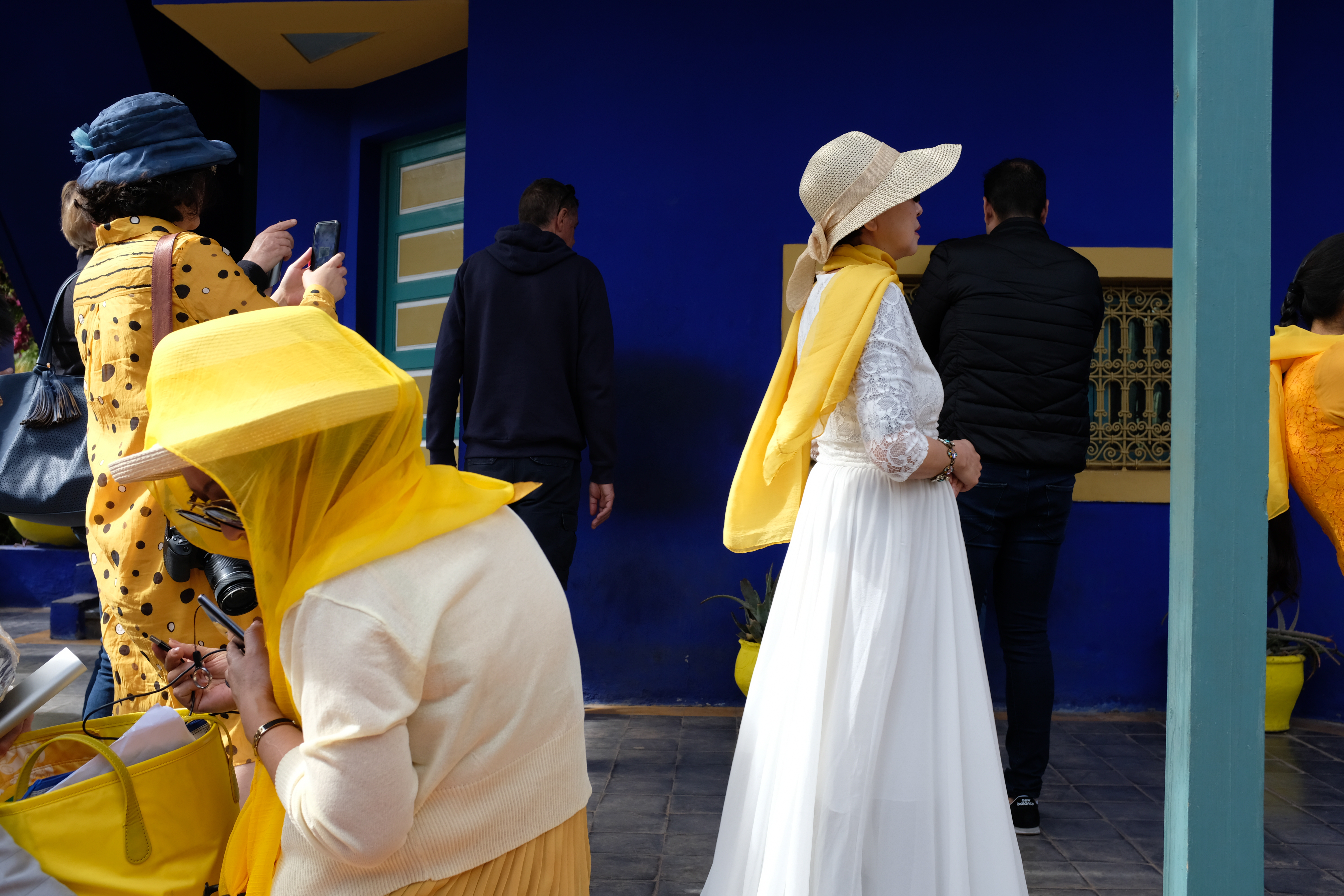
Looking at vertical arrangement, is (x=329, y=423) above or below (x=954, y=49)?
below

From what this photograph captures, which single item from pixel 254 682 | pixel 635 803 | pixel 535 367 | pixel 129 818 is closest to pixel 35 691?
pixel 129 818

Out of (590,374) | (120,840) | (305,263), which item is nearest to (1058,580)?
(590,374)

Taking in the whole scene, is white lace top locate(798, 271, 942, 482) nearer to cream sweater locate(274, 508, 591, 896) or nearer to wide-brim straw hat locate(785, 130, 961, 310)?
wide-brim straw hat locate(785, 130, 961, 310)

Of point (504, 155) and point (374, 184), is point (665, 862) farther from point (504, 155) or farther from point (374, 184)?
point (374, 184)

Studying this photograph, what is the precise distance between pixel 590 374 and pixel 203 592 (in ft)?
7.25

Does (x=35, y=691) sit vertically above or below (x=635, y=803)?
above

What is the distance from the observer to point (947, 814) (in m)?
2.29

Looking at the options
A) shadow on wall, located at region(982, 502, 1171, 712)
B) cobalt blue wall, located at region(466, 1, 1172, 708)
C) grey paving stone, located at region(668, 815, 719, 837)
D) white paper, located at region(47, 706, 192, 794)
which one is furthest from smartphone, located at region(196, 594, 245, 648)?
shadow on wall, located at region(982, 502, 1171, 712)

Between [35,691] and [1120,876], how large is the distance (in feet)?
9.32

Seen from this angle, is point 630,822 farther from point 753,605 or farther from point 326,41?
point 326,41

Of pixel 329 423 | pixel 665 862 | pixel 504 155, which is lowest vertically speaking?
pixel 665 862

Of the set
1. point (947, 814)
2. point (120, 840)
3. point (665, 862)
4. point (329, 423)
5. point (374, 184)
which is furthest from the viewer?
point (374, 184)

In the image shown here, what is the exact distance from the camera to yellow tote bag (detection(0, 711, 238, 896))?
1406 mm

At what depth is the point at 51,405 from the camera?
8.32 ft
